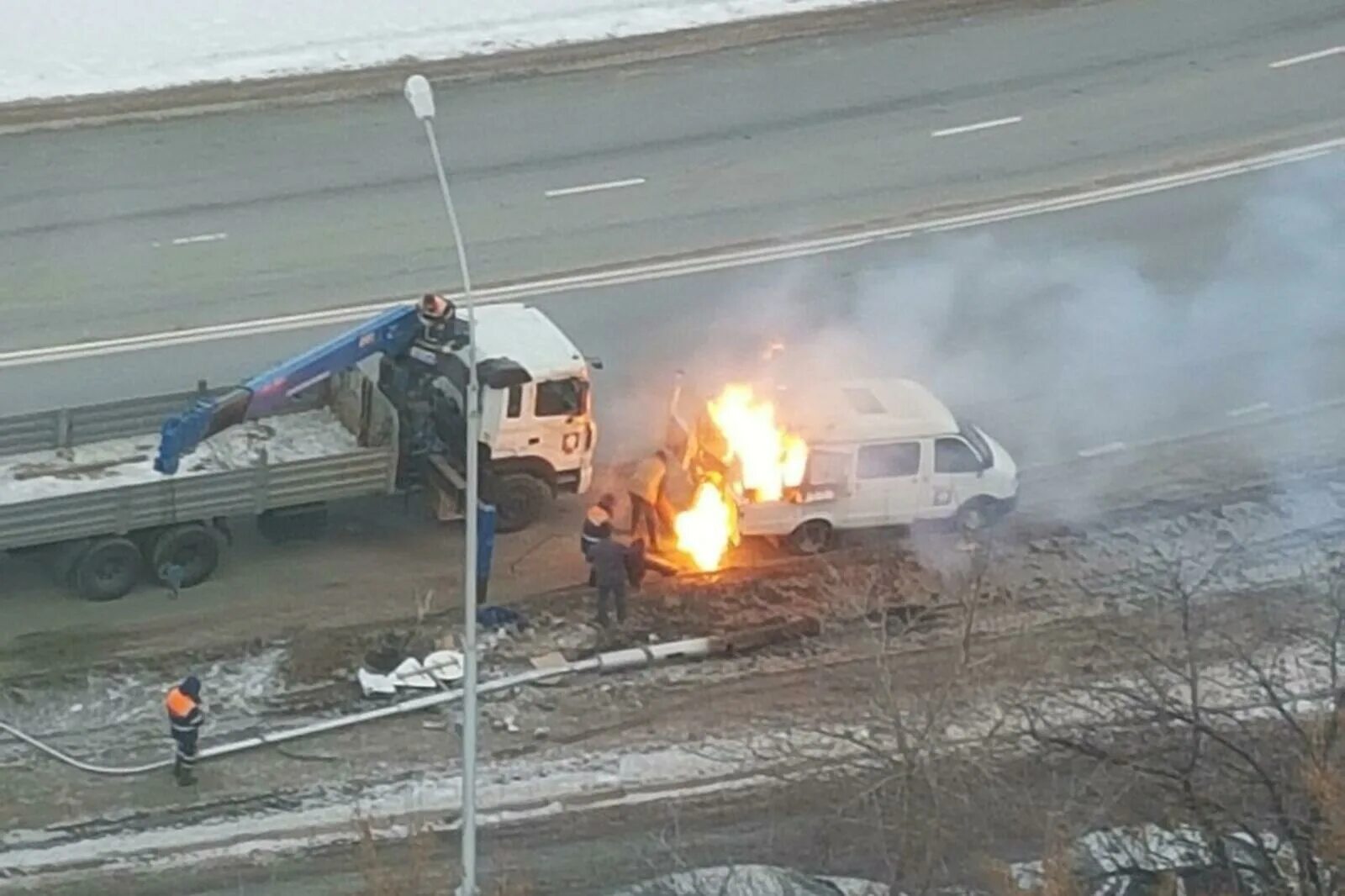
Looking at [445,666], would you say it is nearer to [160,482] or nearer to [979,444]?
[160,482]

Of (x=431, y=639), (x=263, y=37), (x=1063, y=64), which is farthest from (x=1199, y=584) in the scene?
(x=263, y=37)

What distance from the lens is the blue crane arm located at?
25.3 m

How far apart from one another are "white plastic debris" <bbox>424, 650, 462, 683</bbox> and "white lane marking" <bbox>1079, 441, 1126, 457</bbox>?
7.64 meters

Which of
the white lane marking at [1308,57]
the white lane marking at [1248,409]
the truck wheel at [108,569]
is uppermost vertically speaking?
the white lane marking at [1308,57]

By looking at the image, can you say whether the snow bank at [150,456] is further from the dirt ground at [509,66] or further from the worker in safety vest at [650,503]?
the dirt ground at [509,66]

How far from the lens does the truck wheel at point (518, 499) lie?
27016mm

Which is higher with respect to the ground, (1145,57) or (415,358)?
(1145,57)

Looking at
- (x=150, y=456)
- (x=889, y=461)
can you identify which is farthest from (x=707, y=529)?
(x=150, y=456)

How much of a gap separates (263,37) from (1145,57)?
12411mm

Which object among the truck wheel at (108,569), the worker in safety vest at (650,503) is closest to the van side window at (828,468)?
the worker in safety vest at (650,503)

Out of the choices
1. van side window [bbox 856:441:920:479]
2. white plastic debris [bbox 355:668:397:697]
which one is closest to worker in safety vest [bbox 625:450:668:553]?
van side window [bbox 856:441:920:479]

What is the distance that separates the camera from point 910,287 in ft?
105

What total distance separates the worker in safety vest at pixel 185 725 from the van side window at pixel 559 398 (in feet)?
16.4

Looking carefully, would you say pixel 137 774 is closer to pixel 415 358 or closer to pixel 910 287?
pixel 415 358
